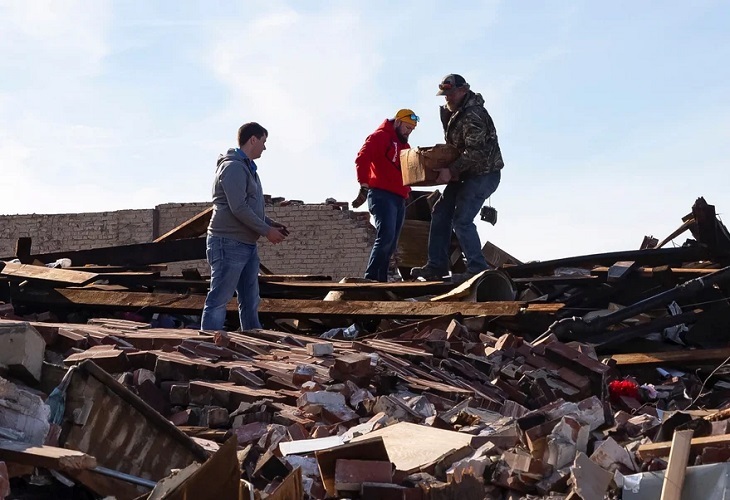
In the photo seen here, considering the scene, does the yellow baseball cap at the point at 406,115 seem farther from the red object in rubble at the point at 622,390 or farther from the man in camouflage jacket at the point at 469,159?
the red object in rubble at the point at 622,390

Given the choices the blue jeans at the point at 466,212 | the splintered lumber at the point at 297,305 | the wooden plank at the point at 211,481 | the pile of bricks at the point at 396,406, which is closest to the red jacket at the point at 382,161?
the blue jeans at the point at 466,212

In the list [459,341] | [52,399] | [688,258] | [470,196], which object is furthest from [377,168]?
[52,399]

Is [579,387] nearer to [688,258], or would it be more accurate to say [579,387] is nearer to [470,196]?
[470,196]

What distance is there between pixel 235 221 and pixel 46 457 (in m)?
3.90

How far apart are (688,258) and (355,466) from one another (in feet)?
21.9

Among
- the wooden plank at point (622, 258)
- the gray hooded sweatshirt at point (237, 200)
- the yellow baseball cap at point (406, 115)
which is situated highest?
the yellow baseball cap at point (406, 115)

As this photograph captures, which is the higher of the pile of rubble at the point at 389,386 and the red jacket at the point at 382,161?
the red jacket at the point at 382,161

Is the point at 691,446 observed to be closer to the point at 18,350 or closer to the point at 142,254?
the point at 18,350

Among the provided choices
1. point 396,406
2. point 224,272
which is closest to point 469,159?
point 224,272

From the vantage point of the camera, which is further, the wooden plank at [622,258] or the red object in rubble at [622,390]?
the wooden plank at [622,258]

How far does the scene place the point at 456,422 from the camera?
215 inches

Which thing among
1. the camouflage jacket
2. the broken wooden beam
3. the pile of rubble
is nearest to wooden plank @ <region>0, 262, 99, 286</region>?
the pile of rubble

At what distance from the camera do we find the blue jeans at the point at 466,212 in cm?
947

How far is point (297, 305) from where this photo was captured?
910 cm
